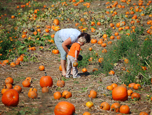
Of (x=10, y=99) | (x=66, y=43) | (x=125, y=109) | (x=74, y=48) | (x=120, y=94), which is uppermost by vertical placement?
(x=66, y=43)

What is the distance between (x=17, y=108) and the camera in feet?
12.4

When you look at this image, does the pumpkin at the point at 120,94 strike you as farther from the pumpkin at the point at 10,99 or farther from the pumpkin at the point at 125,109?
the pumpkin at the point at 10,99

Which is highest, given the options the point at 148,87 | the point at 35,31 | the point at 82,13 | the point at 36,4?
the point at 36,4

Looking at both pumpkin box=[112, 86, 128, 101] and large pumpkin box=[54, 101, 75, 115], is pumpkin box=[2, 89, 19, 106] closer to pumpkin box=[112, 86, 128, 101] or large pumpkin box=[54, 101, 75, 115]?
large pumpkin box=[54, 101, 75, 115]

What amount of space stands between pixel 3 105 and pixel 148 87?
11.1 feet

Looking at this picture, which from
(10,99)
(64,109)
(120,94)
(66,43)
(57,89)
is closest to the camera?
(64,109)

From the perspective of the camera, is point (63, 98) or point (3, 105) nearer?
point (3, 105)

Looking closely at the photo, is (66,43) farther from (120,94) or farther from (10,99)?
(10,99)

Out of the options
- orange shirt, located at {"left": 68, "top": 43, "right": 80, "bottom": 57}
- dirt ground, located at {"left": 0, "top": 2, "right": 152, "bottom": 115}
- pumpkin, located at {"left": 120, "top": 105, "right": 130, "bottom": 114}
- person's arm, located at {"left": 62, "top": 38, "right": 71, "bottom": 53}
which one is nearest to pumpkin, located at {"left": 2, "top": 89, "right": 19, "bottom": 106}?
dirt ground, located at {"left": 0, "top": 2, "right": 152, "bottom": 115}

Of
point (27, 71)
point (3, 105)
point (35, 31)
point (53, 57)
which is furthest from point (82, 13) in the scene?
point (3, 105)

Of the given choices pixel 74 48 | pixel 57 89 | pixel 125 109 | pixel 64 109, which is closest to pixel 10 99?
pixel 64 109

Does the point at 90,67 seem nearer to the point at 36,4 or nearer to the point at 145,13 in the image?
the point at 145,13

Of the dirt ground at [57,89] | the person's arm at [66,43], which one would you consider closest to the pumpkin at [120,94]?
the dirt ground at [57,89]

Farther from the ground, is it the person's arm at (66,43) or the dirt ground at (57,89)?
the person's arm at (66,43)
